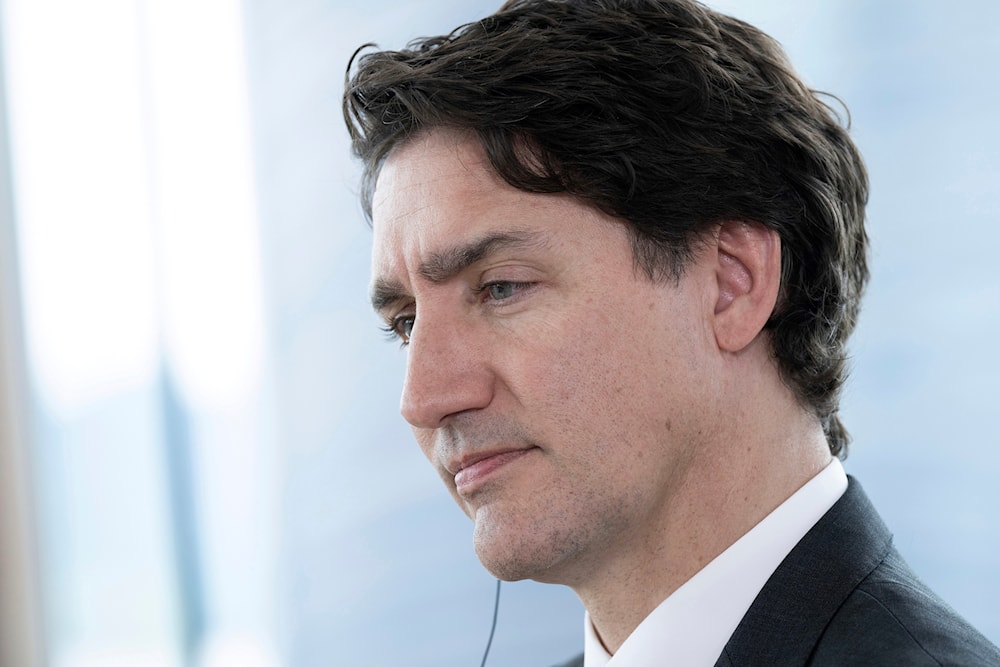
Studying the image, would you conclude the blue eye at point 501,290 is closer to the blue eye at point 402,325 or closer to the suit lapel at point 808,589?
the blue eye at point 402,325

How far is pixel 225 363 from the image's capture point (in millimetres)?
2463

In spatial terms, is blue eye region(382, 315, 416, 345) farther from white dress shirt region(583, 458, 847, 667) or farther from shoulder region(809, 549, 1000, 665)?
shoulder region(809, 549, 1000, 665)

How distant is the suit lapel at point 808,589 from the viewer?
114 cm

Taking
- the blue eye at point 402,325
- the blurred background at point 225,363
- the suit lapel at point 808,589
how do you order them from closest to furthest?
1. the suit lapel at point 808,589
2. the blue eye at point 402,325
3. the blurred background at point 225,363

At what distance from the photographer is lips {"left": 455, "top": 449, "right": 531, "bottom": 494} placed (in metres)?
1.28

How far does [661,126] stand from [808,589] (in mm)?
555

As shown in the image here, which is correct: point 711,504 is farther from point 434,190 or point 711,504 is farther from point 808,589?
point 434,190

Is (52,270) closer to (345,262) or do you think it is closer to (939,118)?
(345,262)

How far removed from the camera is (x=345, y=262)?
7.43 ft

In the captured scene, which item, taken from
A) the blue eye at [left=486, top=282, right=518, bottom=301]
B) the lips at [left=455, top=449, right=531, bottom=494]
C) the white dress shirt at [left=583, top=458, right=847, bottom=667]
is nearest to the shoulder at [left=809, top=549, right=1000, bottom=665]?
the white dress shirt at [left=583, top=458, right=847, bottom=667]

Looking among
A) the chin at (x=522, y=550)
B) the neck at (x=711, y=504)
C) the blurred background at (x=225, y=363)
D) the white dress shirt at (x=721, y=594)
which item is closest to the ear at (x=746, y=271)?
the neck at (x=711, y=504)

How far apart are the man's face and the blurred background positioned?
2.10ft

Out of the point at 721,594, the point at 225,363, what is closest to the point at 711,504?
the point at 721,594

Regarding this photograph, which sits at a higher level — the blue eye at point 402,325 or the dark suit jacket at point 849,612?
the blue eye at point 402,325
